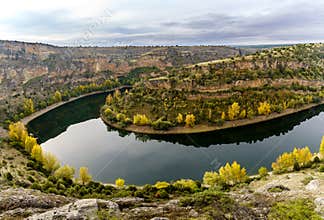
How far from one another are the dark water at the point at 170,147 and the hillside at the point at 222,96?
444 cm

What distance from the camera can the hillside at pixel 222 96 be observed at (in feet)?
264

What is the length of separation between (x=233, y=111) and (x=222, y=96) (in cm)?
1349

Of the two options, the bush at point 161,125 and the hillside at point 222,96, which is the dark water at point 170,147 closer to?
the bush at point 161,125

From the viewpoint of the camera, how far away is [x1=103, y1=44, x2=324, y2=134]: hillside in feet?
264

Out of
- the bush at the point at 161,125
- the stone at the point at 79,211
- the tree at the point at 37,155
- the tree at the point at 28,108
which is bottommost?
the tree at the point at 37,155

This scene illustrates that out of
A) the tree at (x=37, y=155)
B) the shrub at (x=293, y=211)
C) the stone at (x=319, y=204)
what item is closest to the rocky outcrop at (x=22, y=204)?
the shrub at (x=293, y=211)

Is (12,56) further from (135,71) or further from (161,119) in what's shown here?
(161,119)

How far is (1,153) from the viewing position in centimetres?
5453

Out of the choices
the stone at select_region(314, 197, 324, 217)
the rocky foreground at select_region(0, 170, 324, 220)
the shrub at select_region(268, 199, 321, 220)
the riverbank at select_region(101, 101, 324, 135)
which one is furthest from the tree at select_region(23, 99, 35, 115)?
the stone at select_region(314, 197, 324, 217)

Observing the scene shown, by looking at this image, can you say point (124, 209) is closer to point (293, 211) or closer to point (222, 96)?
point (293, 211)

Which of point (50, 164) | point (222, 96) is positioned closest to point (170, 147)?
point (50, 164)

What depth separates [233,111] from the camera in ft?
265

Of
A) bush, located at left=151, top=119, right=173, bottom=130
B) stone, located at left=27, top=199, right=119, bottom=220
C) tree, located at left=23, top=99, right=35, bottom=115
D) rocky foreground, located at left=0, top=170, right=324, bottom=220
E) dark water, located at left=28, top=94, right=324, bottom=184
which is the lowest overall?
dark water, located at left=28, top=94, right=324, bottom=184

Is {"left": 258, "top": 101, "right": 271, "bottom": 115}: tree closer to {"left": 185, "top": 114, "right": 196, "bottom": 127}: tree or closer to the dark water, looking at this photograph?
the dark water
